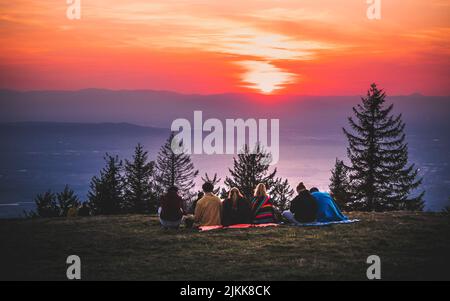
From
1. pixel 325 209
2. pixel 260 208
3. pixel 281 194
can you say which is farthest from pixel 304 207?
pixel 281 194

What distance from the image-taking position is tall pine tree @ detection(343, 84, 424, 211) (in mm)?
50469

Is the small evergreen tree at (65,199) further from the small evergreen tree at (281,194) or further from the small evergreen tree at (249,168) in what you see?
the small evergreen tree at (281,194)

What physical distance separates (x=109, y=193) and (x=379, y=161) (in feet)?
95.0

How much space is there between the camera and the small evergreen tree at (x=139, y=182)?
6656 cm

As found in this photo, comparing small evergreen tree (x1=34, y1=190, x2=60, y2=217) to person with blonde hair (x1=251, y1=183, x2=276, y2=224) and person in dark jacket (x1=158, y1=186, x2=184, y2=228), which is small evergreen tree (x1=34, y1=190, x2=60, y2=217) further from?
person with blonde hair (x1=251, y1=183, x2=276, y2=224)

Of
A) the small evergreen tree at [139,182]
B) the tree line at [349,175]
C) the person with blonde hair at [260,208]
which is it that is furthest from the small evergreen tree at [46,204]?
the person with blonde hair at [260,208]

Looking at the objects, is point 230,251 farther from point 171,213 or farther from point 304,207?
point 304,207

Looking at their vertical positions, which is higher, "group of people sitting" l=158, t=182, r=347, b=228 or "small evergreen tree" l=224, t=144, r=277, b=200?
"small evergreen tree" l=224, t=144, r=277, b=200

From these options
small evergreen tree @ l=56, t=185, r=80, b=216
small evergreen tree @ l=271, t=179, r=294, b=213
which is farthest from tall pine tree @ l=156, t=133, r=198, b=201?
small evergreen tree @ l=271, t=179, r=294, b=213
